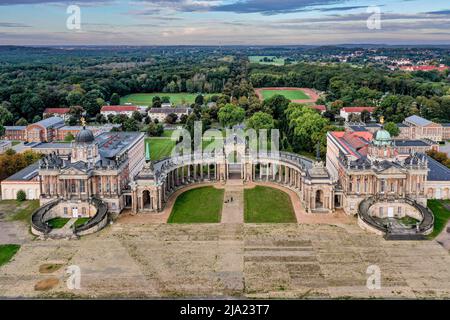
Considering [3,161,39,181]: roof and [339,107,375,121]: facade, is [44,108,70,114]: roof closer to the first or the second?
[3,161,39,181]: roof

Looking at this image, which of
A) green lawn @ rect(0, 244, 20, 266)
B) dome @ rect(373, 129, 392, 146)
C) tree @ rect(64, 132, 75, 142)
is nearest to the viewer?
green lawn @ rect(0, 244, 20, 266)

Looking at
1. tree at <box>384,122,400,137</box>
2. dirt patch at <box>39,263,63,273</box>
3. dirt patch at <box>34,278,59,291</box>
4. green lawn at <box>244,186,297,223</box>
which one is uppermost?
tree at <box>384,122,400,137</box>

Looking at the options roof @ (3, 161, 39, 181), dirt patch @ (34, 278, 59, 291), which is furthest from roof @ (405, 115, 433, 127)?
dirt patch @ (34, 278, 59, 291)

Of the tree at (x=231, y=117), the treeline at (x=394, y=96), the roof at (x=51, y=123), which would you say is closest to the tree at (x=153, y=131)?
the tree at (x=231, y=117)

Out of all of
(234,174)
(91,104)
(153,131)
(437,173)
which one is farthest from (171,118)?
(437,173)

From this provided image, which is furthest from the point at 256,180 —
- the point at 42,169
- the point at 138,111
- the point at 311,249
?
the point at 138,111

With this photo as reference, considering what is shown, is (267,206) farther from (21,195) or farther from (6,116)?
(6,116)
